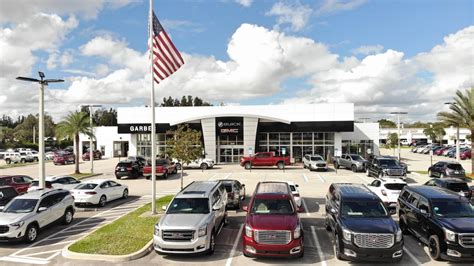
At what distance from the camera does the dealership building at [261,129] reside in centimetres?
4734

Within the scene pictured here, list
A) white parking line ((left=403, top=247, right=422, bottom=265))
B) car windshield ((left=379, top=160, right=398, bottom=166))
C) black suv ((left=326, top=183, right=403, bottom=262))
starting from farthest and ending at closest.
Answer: car windshield ((left=379, top=160, right=398, bottom=166)), white parking line ((left=403, top=247, right=422, bottom=265)), black suv ((left=326, top=183, right=403, bottom=262))

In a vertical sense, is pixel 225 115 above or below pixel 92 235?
above

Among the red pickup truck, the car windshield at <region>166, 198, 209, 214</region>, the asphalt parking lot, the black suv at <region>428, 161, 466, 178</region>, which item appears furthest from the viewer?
the red pickup truck

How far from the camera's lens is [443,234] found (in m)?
10.9

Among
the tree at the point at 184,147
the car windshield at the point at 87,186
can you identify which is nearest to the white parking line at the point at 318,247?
the tree at the point at 184,147

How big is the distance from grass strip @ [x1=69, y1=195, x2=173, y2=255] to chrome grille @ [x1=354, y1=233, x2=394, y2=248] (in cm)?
686

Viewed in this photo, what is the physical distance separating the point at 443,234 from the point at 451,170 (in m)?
22.2

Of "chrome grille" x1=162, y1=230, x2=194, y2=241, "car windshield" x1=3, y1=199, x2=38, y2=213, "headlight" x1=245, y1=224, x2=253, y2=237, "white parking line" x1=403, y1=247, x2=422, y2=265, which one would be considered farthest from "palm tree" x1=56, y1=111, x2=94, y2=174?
"white parking line" x1=403, y1=247, x2=422, y2=265

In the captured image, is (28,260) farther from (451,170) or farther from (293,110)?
(293,110)

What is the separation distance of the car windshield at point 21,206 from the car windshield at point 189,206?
222 inches

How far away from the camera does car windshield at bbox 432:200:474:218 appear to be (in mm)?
11836

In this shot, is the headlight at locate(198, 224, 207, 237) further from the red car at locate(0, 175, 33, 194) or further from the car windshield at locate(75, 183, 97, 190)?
the red car at locate(0, 175, 33, 194)

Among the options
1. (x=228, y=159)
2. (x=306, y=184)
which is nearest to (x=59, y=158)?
(x=228, y=159)

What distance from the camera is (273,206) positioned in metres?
12.2
